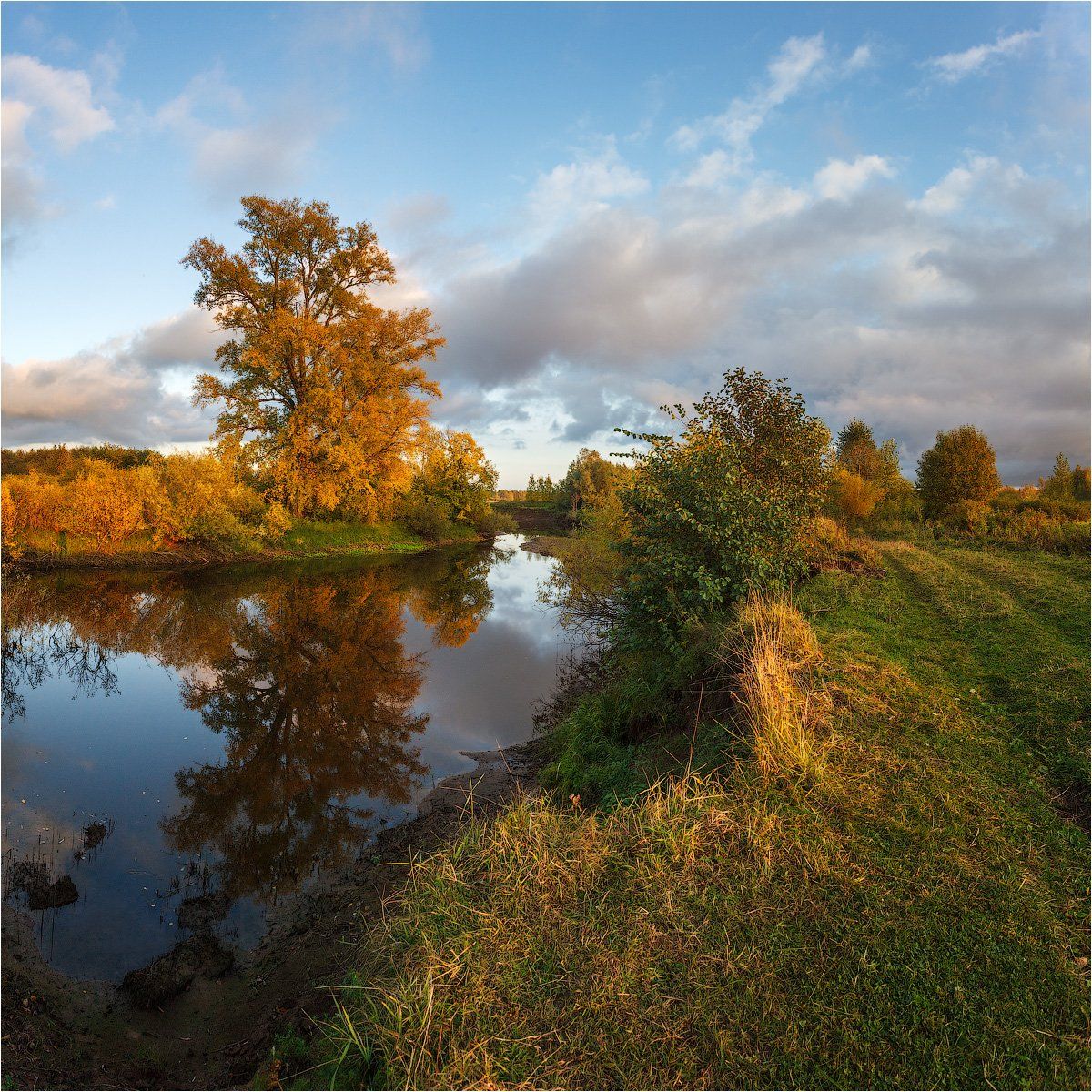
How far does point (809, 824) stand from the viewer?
201 inches

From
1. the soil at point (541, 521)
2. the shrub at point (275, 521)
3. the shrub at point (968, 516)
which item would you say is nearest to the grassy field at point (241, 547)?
the shrub at point (275, 521)

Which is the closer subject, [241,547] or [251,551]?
[241,547]

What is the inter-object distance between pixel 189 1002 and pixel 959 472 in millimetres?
37194

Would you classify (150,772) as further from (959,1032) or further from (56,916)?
(959,1032)

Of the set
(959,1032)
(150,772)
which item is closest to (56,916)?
(150,772)

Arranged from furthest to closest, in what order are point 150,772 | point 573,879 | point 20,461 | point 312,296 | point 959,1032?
point 20,461 < point 312,296 < point 150,772 < point 573,879 < point 959,1032

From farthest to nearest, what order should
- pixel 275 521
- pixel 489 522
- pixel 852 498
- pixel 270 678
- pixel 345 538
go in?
pixel 489 522 < pixel 345 538 < pixel 275 521 < pixel 852 498 < pixel 270 678

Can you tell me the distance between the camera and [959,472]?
3177 centimetres

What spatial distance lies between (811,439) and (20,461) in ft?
233

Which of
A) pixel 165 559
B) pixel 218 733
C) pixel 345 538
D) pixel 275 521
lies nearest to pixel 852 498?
pixel 345 538

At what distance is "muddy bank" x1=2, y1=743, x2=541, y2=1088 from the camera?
4.45 m

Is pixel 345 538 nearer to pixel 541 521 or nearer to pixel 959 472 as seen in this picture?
pixel 959 472

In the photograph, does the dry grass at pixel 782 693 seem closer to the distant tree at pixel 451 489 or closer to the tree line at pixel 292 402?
the tree line at pixel 292 402

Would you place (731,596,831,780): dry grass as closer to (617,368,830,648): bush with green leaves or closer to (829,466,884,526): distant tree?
(617,368,830,648): bush with green leaves
